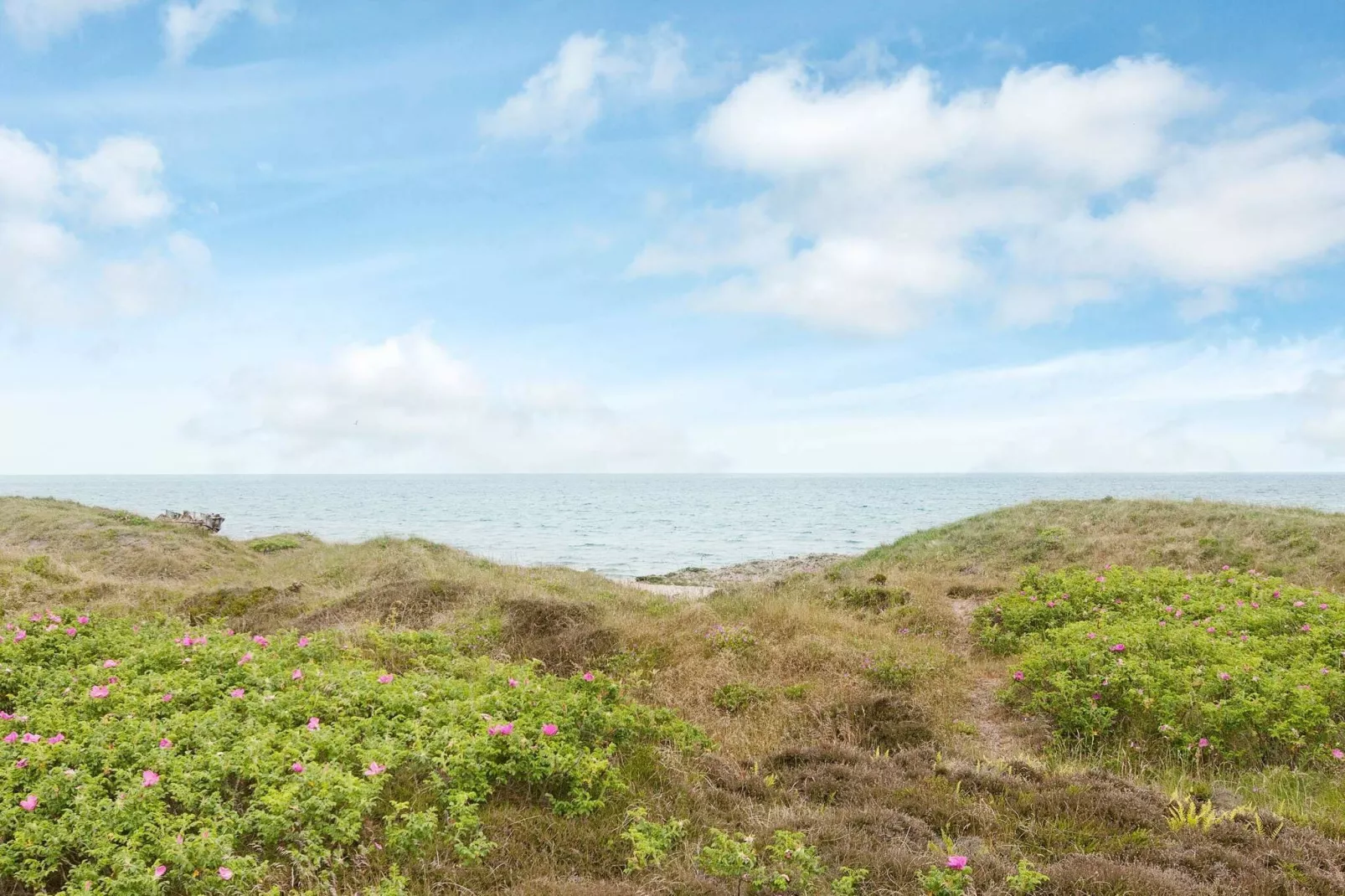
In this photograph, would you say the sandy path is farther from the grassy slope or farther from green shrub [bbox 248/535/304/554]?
green shrub [bbox 248/535/304/554]

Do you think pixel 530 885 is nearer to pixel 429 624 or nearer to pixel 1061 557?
pixel 429 624

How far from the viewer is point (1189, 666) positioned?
30.7 ft

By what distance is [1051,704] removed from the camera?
9062 millimetres

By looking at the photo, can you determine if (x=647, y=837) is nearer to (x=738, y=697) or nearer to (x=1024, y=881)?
(x=1024, y=881)

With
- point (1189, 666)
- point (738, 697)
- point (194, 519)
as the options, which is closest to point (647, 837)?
point (738, 697)

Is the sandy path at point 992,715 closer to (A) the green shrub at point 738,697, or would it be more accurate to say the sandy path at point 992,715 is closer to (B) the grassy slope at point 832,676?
(B) the grassy slope at point 832,676

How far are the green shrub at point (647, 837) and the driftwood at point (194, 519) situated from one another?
29.2m

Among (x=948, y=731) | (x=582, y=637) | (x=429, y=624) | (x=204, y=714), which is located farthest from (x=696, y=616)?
(x=204, y=714)

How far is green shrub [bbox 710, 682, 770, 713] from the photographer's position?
30.6ft

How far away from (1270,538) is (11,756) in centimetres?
2349

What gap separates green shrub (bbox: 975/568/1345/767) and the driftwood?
2845 cm

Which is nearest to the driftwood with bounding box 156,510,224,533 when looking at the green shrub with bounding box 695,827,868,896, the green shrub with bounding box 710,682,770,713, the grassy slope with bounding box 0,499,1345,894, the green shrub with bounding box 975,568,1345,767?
the grassy slope with bounding box 0,499,1345,894

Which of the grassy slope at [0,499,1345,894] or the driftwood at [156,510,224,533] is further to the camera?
the driftwood at [156,510,224,533]

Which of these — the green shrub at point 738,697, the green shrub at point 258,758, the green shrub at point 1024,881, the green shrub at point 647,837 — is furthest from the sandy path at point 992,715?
the green shrub at point 647,837
